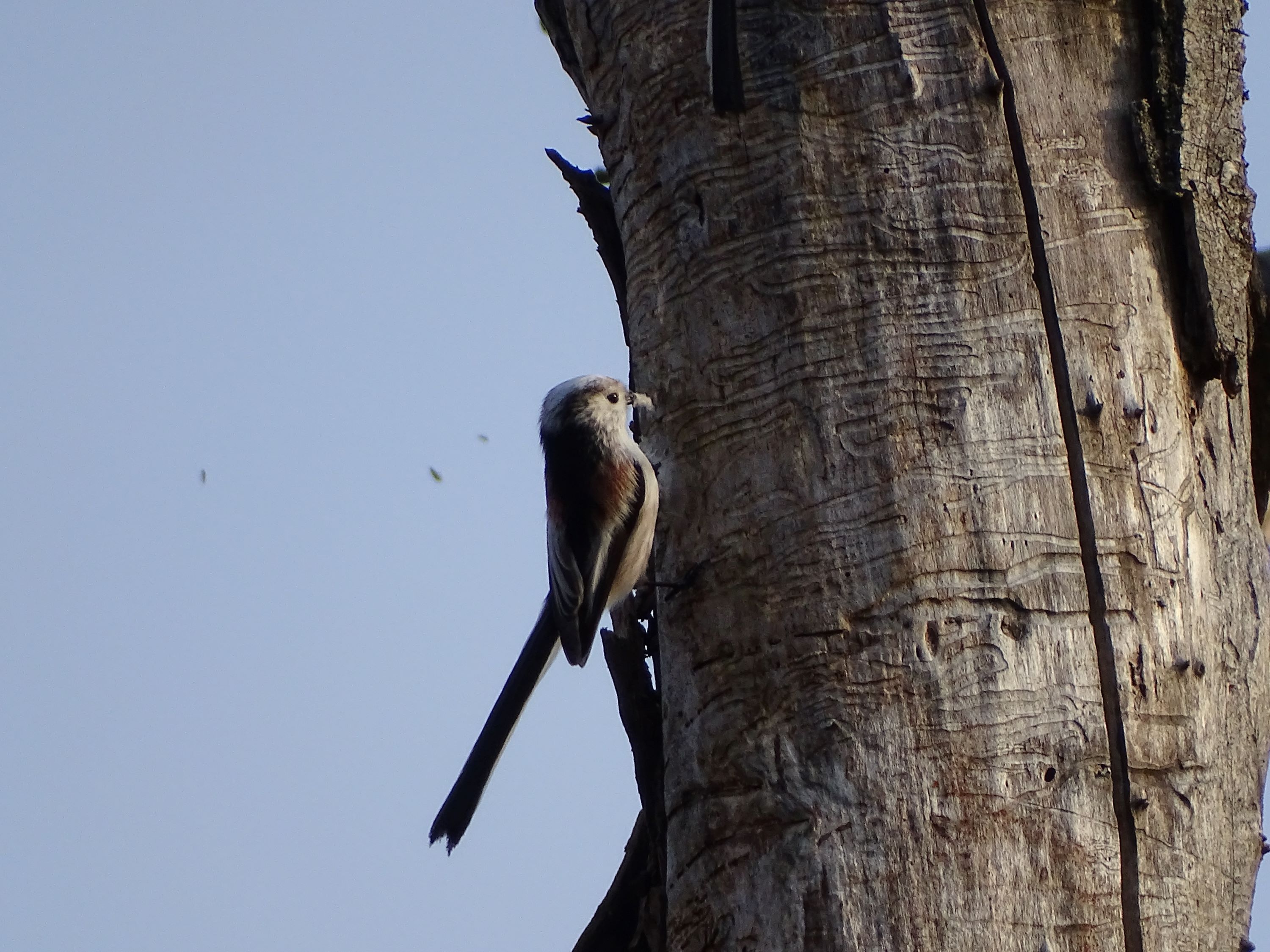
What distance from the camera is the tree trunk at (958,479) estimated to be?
276 cm

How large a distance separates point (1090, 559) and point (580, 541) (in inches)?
87.3

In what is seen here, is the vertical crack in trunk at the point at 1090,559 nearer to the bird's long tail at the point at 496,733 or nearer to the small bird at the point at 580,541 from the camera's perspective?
the small bird at the point at 580,541

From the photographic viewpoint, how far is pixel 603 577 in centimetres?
454

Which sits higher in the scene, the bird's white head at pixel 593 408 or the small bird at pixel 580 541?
the bird's white head at pixel 593 408

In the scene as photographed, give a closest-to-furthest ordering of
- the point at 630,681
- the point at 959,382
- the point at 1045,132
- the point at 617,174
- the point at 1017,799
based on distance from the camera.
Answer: the point at 1017,799 < the point at 959,382 < the point at 1045,132 < the point at 630,681 < the point at 617,174

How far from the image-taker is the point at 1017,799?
2.75 meters

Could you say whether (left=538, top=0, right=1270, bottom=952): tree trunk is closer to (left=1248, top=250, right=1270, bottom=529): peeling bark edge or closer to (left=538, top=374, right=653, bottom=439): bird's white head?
(left=1248, top=250, right=1270, bottom=529): peeling bark edge

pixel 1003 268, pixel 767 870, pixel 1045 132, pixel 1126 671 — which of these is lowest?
pixel 767 870

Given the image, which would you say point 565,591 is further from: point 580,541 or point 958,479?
point 958,479

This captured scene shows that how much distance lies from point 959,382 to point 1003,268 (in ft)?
0.91

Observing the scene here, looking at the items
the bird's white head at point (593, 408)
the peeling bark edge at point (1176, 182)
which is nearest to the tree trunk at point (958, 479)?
the peeling bark edge at point (1176, 182)

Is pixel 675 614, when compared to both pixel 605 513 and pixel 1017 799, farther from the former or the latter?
pixel 605 513

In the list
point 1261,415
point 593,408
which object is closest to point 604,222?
point 593,408

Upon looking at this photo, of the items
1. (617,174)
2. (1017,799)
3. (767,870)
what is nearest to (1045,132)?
(617,174)
